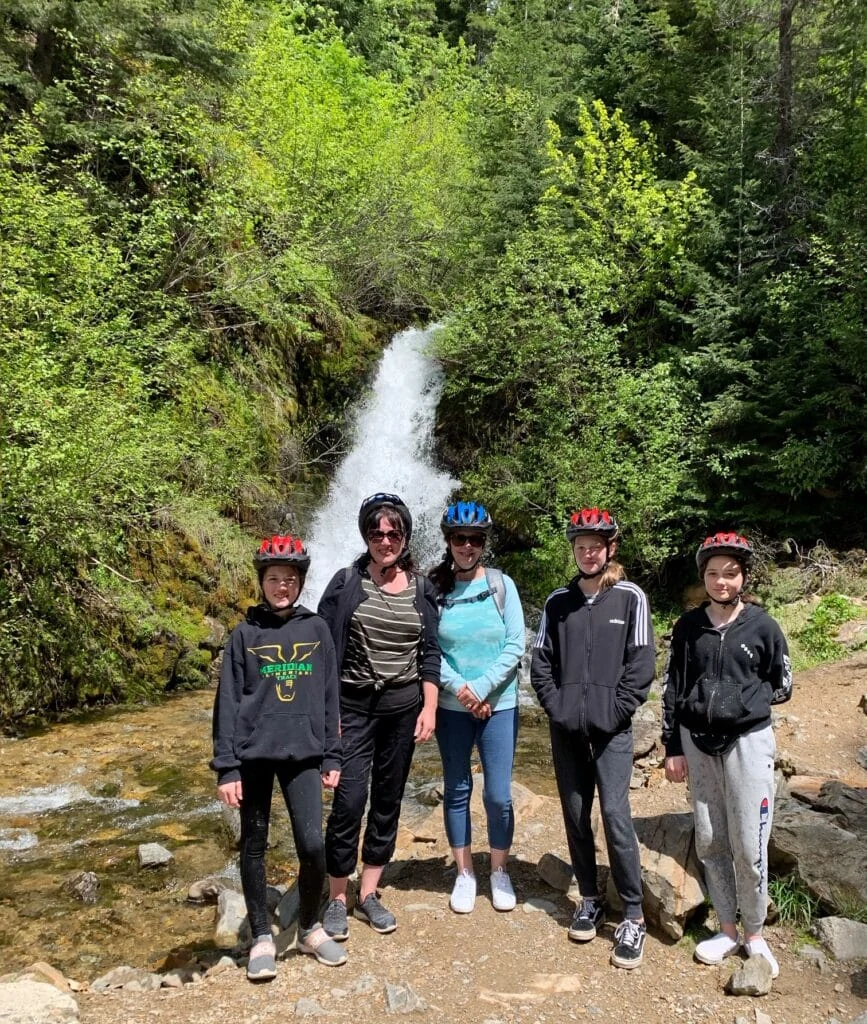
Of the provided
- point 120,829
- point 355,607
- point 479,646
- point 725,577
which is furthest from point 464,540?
point 120,829

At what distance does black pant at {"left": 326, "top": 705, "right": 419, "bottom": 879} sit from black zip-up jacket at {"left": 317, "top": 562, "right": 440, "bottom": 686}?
25 centimetres

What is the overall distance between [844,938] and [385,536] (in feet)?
9.44

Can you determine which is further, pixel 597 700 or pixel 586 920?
pixel 586 920

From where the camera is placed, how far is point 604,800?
3650 mm

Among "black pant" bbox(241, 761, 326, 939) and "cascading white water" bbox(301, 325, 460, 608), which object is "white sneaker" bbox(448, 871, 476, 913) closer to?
"black pant" bbox(241, 761, 326, 939)

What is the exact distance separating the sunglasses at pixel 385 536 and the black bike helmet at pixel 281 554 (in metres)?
0.35

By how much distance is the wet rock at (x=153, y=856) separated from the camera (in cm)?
579

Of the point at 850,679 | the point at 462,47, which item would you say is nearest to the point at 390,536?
the point at 850,679

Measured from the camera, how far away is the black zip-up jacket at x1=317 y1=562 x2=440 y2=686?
3.75 meters

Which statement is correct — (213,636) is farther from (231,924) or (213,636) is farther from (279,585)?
(279,585)

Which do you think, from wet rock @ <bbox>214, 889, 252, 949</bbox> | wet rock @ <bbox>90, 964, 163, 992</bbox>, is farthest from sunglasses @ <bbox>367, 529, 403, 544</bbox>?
wet rock @ <bbox>90, 964, 163, 992</bbox>

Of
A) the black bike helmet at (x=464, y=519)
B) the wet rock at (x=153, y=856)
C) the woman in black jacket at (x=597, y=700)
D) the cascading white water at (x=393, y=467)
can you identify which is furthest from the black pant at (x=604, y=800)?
the cascading white water at (x=393, y=467)

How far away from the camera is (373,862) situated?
154 inches

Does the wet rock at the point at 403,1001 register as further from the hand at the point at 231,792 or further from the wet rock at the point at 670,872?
the wet rock at the point at 670,872
